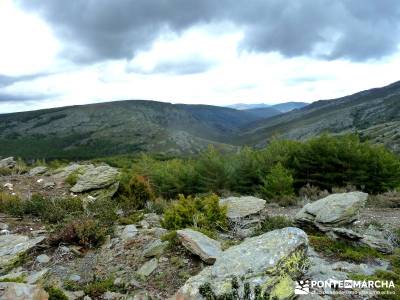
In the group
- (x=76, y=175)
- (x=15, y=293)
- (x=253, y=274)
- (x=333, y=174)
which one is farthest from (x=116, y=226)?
(x=333, y=174)

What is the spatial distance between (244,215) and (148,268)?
5.75m

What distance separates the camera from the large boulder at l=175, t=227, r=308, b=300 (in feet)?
21.0

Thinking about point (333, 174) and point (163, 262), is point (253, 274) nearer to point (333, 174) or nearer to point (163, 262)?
point (163, 262)

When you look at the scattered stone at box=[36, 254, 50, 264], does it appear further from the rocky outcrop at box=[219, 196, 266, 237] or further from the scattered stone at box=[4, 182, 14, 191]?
the scattered stone at box=[4, 182, 14, 191]

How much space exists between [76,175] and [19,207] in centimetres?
919

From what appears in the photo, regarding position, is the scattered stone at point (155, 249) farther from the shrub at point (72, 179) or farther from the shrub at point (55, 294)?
the shrub at point (72, 179)

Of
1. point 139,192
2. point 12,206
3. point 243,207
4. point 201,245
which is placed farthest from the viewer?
point 139,192

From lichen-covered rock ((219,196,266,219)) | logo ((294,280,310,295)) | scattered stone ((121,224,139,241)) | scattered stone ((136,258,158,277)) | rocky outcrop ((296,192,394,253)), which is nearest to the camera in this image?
logo ((294,280,310,295))

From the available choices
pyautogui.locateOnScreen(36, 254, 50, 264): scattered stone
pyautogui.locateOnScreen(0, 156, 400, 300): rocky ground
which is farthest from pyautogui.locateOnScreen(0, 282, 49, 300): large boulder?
pyautogui.locateOnScreen(36, 254, 50, 264): scattered stone

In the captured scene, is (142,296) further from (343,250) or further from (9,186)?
(9,186)

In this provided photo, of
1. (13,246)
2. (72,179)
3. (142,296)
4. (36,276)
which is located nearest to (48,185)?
(72,179)

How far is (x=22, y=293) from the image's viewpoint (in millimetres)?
6371

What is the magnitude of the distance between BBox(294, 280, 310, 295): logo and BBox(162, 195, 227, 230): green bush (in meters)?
5.61

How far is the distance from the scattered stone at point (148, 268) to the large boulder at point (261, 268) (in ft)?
7.72
